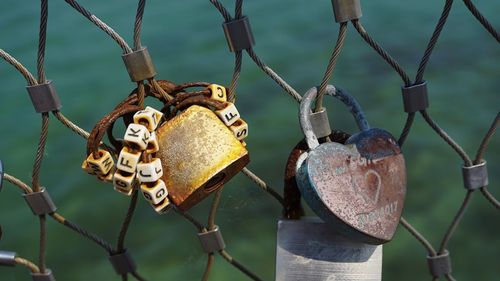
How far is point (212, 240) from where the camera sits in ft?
4.39

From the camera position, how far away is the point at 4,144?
10.8ft

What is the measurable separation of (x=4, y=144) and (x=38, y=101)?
2387mm

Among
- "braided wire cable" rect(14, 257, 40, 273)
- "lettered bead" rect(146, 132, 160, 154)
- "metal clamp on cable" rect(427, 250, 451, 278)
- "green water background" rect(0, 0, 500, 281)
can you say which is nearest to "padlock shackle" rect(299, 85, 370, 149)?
"lettered bead" rect(146, 132, 160, 154)

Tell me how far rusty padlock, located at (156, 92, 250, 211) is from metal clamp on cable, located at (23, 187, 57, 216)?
1.37 ft

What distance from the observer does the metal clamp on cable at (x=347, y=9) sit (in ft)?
3.40

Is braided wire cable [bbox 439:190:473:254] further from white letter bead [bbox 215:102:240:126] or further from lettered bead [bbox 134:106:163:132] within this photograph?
lettered bead [bbox 134:106:163:132]

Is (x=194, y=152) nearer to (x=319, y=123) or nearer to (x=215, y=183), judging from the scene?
(x=215, y=183)

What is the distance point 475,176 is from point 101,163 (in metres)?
0.81

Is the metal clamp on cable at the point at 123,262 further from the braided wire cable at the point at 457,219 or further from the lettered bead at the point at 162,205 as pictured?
the braided wire cable at the point at 457,219

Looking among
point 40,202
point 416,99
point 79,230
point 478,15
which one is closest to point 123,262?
point 79,230

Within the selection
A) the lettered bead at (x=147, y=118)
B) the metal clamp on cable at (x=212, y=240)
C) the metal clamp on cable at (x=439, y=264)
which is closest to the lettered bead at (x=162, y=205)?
the lettered bead at (x=147, y=118)

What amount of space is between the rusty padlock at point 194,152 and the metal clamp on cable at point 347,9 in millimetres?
286

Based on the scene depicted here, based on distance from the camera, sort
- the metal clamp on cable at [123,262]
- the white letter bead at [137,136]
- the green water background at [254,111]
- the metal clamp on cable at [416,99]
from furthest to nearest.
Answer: the green water background at [254,111], the metal clamp on cable at [123,262], the metal clamp on cable at [416,99], the white letter bead at [137,136]

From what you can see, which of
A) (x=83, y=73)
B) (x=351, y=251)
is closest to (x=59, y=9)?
(x=83, y=73)
